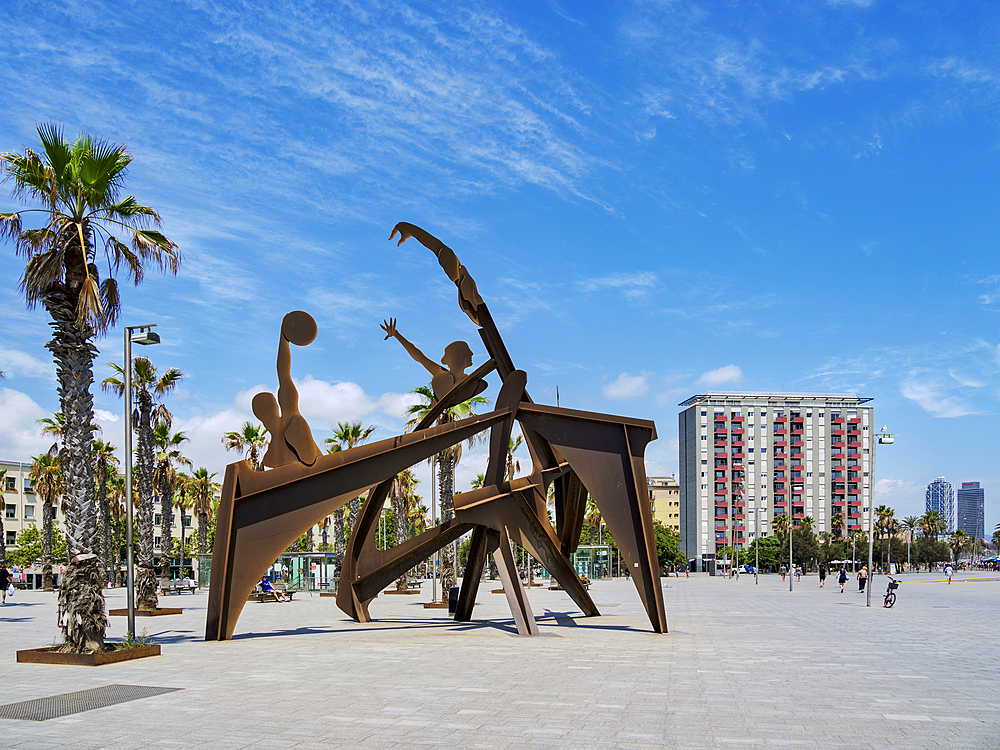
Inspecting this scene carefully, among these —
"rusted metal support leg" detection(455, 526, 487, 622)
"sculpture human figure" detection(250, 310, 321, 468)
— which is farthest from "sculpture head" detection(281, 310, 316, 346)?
"rusted metal support leg" detection(455, 526, 487, 622)

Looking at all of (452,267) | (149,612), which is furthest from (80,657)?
(149,612)

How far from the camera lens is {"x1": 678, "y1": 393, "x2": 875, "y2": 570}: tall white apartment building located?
127188mm

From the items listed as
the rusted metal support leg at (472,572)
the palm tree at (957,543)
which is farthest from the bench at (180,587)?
the palm tree at (957,543)

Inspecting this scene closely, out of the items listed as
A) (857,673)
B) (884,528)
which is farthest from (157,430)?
(884,528)

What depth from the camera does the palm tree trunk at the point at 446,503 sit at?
30.2 m

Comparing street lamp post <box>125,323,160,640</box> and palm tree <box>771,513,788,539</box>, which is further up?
street lamp post <box>125,323,160,640</box>

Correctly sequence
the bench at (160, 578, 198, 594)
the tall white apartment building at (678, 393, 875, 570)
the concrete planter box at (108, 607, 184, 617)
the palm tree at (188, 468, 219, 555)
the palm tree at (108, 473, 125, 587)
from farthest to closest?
the tall white apartment building at (678, 393, 875, 570), the palm tree at (188, 468, 219, 555), the palm tree at (108, 473, 125, 587), the bench at (160, 578, 198, 594), the concrete planter box at (108, 607, 184, 617)

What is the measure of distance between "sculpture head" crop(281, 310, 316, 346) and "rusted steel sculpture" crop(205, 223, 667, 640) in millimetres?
20

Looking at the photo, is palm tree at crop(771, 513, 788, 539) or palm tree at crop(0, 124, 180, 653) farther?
palm tree at crop(771, 513, 788, 539)

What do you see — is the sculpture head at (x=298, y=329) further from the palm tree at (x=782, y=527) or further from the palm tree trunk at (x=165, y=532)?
the palm tree at (x=782, y=527)

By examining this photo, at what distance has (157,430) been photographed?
3734 cm

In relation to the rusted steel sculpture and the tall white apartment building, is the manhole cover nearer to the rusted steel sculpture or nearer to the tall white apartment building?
the rusted steel sculpture

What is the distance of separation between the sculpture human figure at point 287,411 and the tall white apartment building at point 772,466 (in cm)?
11705

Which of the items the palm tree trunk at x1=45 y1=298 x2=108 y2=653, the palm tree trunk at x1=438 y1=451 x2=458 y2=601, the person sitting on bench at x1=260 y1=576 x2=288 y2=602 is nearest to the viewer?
the palm tree trunk at x1=45 y1=298 x2=108 y2=653
